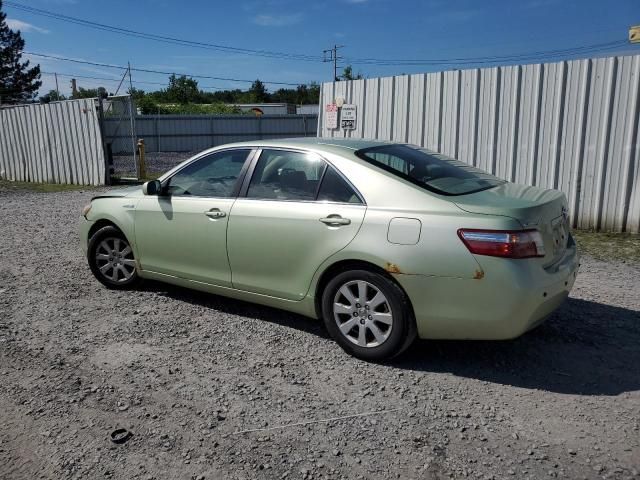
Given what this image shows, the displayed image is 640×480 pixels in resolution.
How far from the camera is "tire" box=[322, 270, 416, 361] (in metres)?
3.72

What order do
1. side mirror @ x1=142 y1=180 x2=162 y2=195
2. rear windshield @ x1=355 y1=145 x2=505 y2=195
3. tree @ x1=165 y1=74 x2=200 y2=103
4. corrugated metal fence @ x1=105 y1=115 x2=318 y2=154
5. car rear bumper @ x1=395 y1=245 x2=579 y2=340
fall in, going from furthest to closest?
tree @ x1=165 y1=74 x2=200 y2=103 < corrugated metal fence @ x1=105 y1=115 x2=318 y2=154 < side mirror @ x1=142 y1=180 x2=162 y2=195 < rear windshield @ x1=355 y1=145 x2=505 y2=195 < car rear bumper @ x1=395 y1=245 x2=579 y2=340

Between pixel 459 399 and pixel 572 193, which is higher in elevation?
pixel 572 193

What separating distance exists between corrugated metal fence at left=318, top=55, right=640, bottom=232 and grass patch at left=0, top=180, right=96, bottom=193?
9578mm

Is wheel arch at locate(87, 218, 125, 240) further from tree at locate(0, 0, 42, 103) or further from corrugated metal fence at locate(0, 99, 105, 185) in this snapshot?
tree at locate(0, 0, 42, 103)

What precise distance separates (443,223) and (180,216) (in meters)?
2.38

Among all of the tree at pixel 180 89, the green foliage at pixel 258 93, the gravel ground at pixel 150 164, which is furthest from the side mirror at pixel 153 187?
the green foliage at pixel 258 93

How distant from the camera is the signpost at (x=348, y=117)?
10.5 m

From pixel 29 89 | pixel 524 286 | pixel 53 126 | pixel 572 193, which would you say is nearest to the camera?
pixel 524 286

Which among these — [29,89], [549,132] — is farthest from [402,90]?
[29,89]

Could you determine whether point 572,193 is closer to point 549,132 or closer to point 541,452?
point 549,132

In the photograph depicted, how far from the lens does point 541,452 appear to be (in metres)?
2.90

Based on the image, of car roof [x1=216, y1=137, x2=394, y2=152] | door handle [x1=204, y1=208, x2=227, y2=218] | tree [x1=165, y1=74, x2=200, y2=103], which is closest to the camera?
car roof [x1=216, y1=137, x2=394, y2=152]

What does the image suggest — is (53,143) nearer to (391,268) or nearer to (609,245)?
(609,245)

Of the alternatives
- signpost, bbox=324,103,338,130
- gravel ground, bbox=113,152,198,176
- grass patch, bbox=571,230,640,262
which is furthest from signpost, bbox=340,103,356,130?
gravel ground, bbox=113,152,198,176
